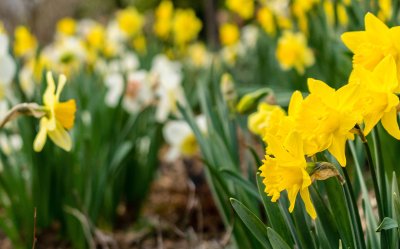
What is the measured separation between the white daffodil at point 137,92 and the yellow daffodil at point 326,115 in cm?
184

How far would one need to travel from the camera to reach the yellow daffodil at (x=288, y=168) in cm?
88

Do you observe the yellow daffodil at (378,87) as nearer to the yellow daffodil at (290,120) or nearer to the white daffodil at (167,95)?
the yellow daffodil at (290,120)

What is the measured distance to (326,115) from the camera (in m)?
0.86

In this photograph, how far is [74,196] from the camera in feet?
6.86

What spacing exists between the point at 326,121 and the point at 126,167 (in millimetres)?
1672

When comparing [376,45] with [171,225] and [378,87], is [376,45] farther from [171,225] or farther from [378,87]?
[171,225]

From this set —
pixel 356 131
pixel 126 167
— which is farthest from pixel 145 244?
pixel 356 131

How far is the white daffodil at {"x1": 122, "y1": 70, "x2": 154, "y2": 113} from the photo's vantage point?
2691 mm

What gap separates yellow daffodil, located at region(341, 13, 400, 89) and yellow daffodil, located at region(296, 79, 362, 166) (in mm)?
82

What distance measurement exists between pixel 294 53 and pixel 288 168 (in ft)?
7.78

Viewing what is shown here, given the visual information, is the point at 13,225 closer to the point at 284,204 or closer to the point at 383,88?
the point at 284,204

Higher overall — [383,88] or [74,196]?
[383,88]

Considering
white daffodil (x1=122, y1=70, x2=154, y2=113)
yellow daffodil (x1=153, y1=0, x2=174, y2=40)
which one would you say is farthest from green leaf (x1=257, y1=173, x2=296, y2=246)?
yellow daffodil (x1=153, y1=0, x2=174, y2=40)

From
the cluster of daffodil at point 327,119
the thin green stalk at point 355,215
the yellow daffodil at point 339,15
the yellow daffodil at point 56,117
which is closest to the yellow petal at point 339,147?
the cluster of daffodil at point 327,119
